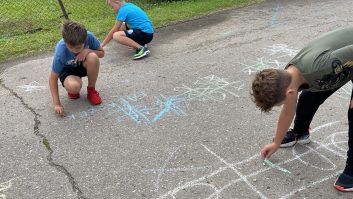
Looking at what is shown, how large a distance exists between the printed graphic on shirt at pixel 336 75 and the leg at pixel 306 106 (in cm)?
36

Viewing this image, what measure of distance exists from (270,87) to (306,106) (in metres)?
0.73

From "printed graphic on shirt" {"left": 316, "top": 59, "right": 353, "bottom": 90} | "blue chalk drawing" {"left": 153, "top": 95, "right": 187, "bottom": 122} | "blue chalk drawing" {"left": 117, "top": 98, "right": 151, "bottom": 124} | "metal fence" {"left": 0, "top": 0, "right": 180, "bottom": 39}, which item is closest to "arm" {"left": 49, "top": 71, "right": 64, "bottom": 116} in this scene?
"blue chalk drawing" {"left": 117, "top": 98, "right": 151, "bottom": 124}

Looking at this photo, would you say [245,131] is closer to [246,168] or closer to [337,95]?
[246,168]

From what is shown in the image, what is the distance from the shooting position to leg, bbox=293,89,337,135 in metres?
2.80

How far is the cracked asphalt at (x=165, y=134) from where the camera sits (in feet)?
8.71

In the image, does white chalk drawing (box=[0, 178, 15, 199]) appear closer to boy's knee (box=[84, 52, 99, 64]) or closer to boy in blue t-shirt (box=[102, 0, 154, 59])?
boy's knee (box=[84, 52, 99, 64])

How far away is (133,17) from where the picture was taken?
200 inches

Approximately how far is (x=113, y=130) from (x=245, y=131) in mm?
1106

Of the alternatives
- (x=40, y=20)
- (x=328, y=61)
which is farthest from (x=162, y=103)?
(x=40, y=20)

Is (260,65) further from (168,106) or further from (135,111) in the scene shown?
(135,111)

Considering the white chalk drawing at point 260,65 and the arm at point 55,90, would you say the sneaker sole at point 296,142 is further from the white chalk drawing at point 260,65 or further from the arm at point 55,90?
the arm at point 55,90

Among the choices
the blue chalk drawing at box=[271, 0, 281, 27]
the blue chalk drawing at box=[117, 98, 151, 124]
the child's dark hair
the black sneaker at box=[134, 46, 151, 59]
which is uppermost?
the child's dark hair

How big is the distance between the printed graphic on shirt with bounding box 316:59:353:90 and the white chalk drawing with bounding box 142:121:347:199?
650 mm

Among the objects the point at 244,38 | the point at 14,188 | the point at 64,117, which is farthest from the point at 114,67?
the point at 14,188
